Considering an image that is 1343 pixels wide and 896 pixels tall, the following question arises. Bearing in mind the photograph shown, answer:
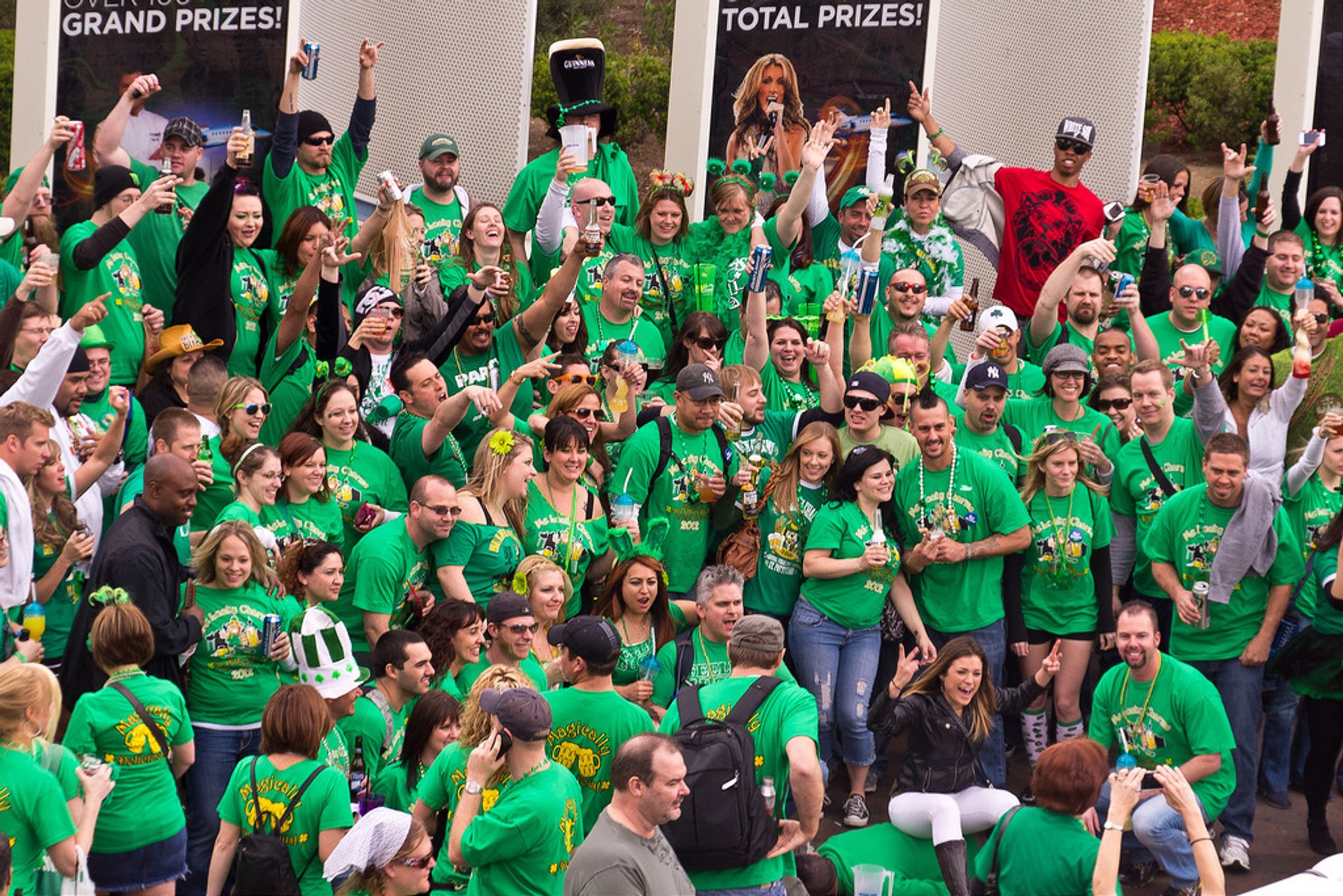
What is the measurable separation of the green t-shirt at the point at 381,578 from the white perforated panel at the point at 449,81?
6.25 m

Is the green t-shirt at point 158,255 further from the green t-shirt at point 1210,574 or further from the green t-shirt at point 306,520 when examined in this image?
the green t-shirt at point 1210,574

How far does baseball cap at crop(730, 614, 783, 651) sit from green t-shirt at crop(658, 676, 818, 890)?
0.43 ft

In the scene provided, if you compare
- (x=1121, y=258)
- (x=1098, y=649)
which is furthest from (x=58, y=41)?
(x=1098, y=649)

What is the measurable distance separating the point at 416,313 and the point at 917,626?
3351mm

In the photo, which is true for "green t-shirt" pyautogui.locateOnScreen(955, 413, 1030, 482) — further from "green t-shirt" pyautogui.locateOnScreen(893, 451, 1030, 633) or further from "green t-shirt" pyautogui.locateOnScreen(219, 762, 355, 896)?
"green t-shirt" pyautogui.locateOnScreen(219, 762, 355, 896)

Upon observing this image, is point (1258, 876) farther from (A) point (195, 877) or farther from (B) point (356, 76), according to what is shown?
(B) point (356, 76)

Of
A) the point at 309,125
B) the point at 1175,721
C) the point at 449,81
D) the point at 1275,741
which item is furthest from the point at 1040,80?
the point at 1175,721

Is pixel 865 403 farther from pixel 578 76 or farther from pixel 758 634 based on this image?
pixel 578 76

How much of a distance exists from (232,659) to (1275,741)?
522cm

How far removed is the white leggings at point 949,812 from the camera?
7.91 meters

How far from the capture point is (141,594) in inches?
293

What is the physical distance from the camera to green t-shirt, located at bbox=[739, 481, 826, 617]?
30.6ft

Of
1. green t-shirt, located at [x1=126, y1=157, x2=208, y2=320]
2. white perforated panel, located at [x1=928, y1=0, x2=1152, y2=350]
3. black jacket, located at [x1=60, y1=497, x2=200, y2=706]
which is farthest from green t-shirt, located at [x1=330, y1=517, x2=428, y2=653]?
white perforated panel, located at [x1=928, y1=0, x2=1152, y2=350]

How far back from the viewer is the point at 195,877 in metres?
→ 7.71
